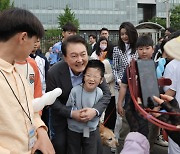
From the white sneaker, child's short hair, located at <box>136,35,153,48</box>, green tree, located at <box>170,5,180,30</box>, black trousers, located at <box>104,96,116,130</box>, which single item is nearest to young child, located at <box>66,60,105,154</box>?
child's short hair, located at <box>136,35,153,48</box>

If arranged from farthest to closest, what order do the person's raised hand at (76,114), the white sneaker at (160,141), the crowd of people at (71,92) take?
the white sneaker at (160,141) → the person's raised hand at (76,114) → the crowd of people at (71,92)

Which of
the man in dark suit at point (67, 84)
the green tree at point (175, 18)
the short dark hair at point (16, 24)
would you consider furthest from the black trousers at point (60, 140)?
the green tree at point (175, 18)

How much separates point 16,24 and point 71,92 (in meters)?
1.41

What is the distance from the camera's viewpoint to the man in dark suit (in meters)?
2.97

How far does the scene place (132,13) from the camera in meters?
53.8

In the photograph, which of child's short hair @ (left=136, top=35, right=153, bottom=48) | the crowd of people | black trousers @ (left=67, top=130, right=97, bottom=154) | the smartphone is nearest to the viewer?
the crowd of people

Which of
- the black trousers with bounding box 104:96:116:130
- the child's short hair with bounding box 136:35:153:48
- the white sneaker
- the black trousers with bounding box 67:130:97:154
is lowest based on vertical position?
the white sneaker

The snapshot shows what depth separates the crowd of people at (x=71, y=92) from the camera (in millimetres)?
1677

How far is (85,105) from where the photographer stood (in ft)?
10.0

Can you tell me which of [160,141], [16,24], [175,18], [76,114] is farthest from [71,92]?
[175,18]

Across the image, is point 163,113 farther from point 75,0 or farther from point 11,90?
point 75,0

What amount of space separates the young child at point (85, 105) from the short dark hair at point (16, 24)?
131 cm

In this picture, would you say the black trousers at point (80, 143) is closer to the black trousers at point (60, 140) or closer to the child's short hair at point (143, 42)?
the black trousers at point (60, 140)

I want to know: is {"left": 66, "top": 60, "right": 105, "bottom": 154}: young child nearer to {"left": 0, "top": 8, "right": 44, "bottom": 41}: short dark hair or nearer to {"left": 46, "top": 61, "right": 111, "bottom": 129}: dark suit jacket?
{"left": 46, "top": 61, "right": 111, "bottom": 129}: dark suit jacket
